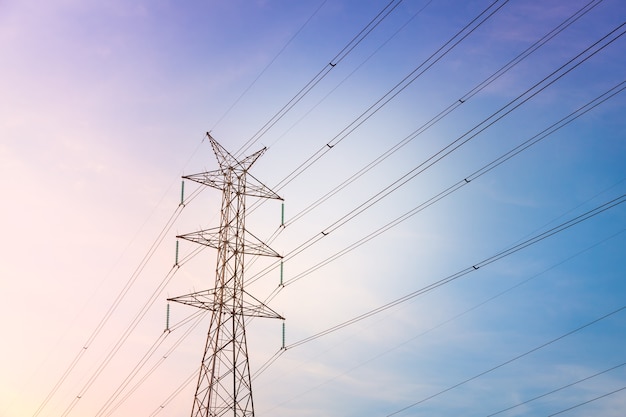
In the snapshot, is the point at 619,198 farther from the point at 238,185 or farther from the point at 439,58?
the point at 238,185

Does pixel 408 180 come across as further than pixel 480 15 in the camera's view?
Yes

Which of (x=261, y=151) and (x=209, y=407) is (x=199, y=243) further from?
(x=209, y=407)

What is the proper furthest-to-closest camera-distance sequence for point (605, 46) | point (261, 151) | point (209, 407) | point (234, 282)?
point (261, 151) < point (234, 282) < point (209, 407) < point (605, 46)

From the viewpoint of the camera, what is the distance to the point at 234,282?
34.9 meters

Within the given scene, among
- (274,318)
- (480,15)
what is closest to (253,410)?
(274,318)

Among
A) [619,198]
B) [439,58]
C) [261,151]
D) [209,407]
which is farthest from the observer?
[261,151]

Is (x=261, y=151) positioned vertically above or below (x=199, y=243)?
above

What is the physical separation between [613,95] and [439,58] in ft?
23.1

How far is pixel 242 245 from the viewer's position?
36.1 meters

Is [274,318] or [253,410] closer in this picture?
[253,410]

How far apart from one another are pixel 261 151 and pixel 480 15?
569 inches

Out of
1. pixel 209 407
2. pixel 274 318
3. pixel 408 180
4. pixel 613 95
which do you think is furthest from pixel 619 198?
pixel 209 407

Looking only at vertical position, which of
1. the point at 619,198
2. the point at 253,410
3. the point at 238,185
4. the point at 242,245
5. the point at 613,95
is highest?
the point at 238,185

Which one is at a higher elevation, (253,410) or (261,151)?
(261,151)
